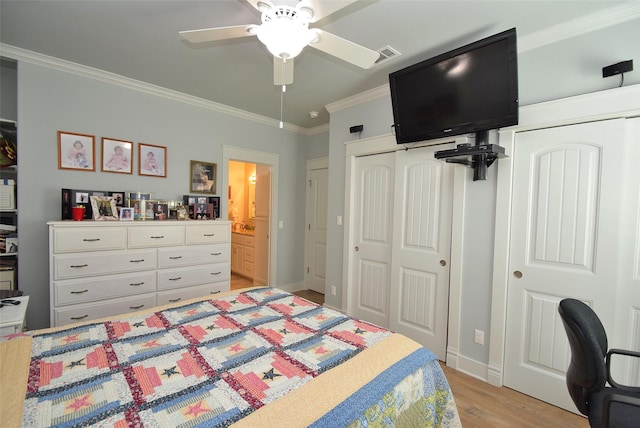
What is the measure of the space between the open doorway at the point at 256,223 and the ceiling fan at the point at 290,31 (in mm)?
2452

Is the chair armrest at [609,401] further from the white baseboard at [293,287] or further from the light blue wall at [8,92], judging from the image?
the light blue wall at [8,92]

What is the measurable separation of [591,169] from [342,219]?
228cm

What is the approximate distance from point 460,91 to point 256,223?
357 centimetres

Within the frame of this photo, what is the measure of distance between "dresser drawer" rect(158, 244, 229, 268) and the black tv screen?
238 centimetres

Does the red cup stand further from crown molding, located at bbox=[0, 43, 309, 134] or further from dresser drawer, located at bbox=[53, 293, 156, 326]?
crown molding, located at bbox=[0, 43, 309, 134]

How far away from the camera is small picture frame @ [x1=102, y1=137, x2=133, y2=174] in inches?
115

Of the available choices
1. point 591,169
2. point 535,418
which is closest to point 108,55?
point 591,169

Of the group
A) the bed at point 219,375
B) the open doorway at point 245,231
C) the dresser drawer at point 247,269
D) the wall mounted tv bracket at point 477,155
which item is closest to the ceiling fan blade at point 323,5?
the wall mounted tv bracket at point 477,155

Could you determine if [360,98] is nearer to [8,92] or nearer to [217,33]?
[217,33]

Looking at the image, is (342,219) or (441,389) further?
(342,219)

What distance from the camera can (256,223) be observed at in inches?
186

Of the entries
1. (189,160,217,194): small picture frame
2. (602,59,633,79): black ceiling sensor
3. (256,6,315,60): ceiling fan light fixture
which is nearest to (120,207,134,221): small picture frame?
(189,160,217,194): small picture frame

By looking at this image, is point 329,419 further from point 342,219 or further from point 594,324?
point 342,219

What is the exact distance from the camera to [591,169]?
1879mm
